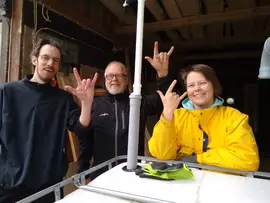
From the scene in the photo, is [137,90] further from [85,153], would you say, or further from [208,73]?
[85,153]

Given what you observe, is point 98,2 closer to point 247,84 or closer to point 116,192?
point 116,192

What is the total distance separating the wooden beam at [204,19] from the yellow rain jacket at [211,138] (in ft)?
5.90

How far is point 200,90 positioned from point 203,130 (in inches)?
8.2

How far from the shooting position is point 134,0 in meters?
0.92

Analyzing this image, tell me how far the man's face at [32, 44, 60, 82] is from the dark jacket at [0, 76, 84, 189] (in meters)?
0.07

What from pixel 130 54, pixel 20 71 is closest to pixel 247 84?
pixel 130 54

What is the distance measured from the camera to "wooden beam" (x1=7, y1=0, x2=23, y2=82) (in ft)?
6.17

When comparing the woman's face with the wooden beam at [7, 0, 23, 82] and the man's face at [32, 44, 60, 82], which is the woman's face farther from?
the wooden beam at [7, 0, 23, 82]

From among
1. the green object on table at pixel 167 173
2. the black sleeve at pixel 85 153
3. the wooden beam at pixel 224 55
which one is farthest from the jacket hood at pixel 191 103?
the wooden beam at pixel 224 55

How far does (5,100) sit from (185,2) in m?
2.11

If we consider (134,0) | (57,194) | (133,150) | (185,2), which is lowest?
(57,194)

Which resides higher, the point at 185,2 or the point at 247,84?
the point at 185,2

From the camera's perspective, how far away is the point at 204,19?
8.89 feet

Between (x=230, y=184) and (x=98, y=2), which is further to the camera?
(x=98, y=2)
